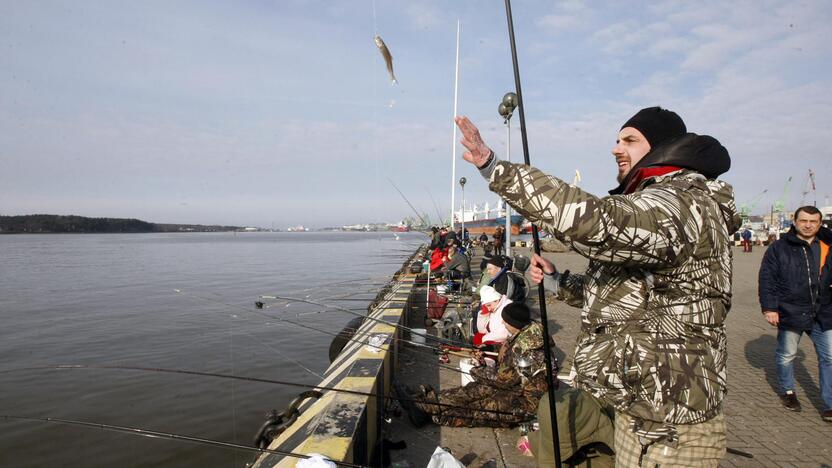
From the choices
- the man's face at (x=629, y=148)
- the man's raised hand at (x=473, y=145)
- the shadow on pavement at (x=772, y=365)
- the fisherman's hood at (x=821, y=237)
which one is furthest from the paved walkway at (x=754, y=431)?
the man's raised hand at (x=473, y=145)

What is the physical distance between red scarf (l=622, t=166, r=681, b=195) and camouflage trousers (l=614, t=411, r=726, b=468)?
88 cm

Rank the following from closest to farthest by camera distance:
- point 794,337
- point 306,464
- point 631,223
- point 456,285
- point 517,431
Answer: point 631,223 < point 306,464 < point 517,431 < point 794,337 < point 456,285

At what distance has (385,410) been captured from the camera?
4492 mm

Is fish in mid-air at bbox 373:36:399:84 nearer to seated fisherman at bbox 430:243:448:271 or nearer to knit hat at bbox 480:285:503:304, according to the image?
knit hat at bbox 480:285:503:304

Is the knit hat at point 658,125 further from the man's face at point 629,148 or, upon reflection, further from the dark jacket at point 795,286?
the dark jacket at point 795,286

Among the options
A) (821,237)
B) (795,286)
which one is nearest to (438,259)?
(795,286)

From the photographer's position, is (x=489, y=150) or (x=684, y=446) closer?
(x=489, y=150)

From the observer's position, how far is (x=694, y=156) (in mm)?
1590

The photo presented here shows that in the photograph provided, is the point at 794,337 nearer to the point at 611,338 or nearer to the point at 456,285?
the point at 611,338

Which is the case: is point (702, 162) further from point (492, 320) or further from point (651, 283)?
point (492, 320)

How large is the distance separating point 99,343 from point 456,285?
889 centimetres

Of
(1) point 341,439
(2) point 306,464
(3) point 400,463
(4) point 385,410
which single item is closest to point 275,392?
(4) point 385,410

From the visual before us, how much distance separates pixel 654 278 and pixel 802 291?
4.32 meters

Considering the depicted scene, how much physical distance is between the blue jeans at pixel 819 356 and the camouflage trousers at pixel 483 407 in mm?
2771
